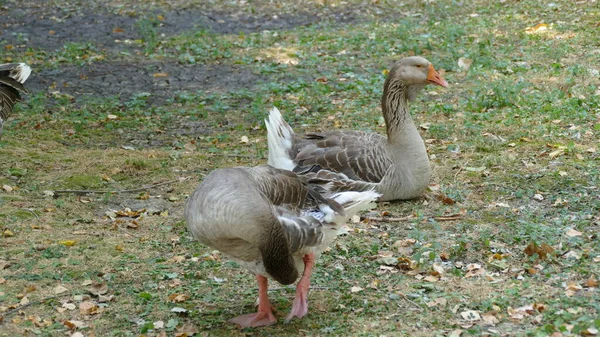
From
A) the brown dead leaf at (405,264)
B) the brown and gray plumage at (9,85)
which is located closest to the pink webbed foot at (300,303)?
the brown dead leaf at (405,264)

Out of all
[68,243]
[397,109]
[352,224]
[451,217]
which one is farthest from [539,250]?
[68,243]

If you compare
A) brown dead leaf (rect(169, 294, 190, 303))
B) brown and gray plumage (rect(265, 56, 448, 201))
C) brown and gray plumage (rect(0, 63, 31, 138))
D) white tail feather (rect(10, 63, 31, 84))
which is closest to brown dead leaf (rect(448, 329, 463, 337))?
brown dead leaf (rect(169, 294, 190, 303))

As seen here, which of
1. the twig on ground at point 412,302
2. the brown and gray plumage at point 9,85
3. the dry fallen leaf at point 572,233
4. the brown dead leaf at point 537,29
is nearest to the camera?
the twig on ground at point 412,302

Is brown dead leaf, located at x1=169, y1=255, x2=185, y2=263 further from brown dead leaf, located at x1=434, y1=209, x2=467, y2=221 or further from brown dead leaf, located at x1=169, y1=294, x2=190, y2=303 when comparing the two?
brown dead leaf, located at x1=434, y1=209, x2=467, y2=221

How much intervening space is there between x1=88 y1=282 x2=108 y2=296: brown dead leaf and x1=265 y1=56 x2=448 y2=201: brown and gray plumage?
86.8 inches

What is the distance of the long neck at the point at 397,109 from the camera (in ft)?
25.1

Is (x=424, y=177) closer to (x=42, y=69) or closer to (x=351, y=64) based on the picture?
(x=351, y=64)

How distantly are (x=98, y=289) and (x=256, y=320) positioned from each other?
1369 millimetres

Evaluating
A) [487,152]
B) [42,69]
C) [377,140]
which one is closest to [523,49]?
[487,152]

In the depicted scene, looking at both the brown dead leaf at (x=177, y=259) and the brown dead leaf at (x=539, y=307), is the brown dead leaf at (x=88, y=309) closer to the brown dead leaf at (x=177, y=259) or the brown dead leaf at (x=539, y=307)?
the brown dead leaf at (x=177, y=259)

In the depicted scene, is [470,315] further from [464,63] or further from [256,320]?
[464,63]

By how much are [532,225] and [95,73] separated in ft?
26.0

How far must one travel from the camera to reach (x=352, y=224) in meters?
7.03

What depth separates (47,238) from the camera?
6699 mm
